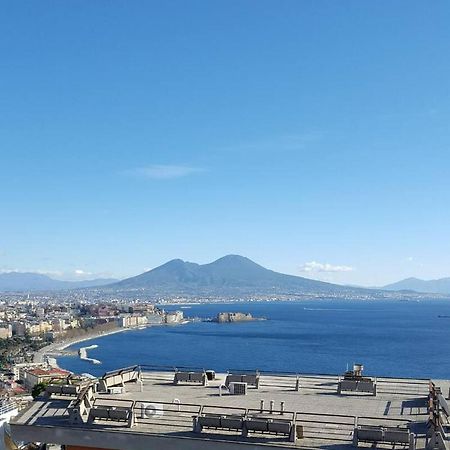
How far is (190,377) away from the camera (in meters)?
8.30

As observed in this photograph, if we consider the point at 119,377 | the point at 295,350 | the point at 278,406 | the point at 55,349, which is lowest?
the point at 55,349

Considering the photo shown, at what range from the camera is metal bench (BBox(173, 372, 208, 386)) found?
824 centimetres

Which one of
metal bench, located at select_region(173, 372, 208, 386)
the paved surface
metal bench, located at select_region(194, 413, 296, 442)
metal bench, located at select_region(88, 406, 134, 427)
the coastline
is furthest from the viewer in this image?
the coastline

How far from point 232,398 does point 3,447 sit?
2.59 metres

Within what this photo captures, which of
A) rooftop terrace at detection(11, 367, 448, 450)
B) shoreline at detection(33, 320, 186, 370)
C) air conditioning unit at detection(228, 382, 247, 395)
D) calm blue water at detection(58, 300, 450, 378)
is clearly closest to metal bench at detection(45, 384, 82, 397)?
rooftop terrace at detection(11, 367, 448, 450)

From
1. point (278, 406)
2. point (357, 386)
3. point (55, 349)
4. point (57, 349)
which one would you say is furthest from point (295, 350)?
point (278, 406)

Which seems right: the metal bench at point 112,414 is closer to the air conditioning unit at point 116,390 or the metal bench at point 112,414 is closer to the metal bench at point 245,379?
the air conditioning unit at point 116,390

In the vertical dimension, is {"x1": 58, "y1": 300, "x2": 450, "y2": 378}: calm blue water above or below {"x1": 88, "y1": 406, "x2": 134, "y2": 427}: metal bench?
below

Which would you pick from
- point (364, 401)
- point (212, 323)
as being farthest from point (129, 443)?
point (212, 323)

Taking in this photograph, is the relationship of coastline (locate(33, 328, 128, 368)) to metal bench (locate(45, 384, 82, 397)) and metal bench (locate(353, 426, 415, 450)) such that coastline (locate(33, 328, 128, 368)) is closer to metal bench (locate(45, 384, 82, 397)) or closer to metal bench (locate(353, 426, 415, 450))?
metal bench (locate(45, 384, 82, 397))

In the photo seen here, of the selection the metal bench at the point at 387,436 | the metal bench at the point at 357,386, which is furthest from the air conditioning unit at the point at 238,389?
the metal bench at the point at 387,436

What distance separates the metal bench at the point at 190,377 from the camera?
824 centimetres

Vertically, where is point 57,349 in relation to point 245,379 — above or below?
below

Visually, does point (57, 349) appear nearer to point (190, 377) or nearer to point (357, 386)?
point (190, 377)
